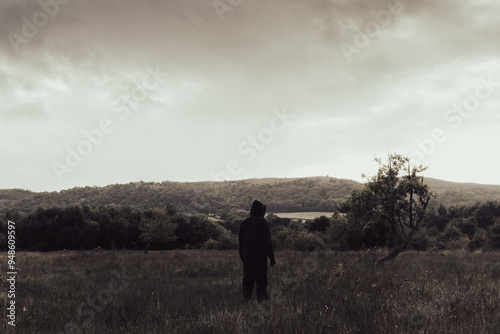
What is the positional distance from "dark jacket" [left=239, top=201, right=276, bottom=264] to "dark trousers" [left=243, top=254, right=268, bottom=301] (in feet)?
0.47

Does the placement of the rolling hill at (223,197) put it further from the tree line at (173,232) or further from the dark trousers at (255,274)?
the dark trousers at (255,274)

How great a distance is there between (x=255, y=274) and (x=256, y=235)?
76 cm

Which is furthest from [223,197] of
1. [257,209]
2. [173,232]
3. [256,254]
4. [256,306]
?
[256,306]

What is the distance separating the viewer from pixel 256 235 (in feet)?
19.5

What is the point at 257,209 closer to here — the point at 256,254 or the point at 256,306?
the point at 256,254

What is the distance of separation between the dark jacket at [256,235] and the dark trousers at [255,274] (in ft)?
0.47

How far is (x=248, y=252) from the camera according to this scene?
233 inches

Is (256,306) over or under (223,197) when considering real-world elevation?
over

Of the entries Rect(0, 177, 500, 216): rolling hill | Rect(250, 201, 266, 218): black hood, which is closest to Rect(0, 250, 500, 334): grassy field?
Rect(250, 201, 266, 218): black hood

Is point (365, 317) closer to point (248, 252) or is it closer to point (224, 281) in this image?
point (248, 252)

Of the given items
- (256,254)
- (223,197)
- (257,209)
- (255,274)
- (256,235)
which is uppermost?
(257,209)

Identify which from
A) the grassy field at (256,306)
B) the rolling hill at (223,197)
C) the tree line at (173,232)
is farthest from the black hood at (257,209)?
the rolling hill at (223,197)

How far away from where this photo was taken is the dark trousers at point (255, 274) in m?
5.82

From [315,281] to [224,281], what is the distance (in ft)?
7.94
